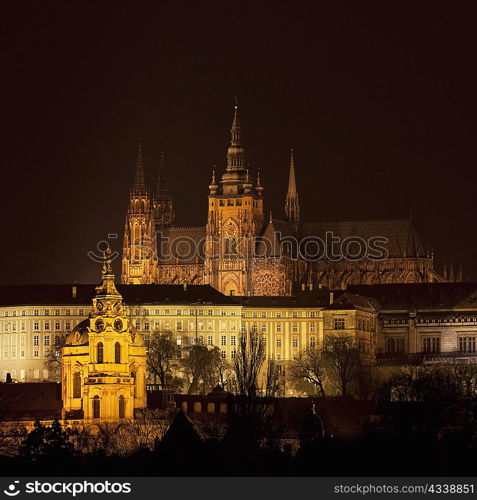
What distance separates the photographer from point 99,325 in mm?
149625

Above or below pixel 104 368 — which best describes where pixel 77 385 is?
below

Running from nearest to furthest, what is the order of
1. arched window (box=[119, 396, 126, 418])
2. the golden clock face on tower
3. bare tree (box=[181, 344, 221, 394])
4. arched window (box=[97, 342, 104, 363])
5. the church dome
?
arched window (box=[119, 396, 126, 418]) < arched window (box=[97, 342, 104, 363]) < the golden clock face on tower < the church dome < bare tree (box=[181, 344, 221, 394])

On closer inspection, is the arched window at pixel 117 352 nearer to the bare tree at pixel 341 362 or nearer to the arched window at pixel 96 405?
the arched window at pixel 96 405

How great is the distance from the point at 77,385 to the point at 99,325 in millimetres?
3453

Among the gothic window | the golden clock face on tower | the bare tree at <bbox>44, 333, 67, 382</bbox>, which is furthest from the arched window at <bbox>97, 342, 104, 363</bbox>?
the bare tree at <bbox>44, 333, 67, 382</bbox>

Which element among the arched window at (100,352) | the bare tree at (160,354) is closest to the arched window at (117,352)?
the arched window at (100,352)

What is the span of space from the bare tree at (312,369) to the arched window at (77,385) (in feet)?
107

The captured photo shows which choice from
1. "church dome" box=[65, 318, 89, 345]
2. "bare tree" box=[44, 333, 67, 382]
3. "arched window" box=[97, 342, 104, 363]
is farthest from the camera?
"bare tree" box=[44, 333, 67, 382]

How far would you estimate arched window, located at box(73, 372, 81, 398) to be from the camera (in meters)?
150

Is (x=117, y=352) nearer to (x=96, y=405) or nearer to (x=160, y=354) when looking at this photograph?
(x=96, y=405)

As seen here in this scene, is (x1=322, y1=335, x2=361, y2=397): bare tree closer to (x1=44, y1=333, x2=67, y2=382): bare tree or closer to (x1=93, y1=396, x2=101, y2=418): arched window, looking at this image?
(x1=44, y1=333, x2=67, y2=382): bare tree

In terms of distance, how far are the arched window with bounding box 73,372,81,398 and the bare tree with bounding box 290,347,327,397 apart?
1279 inches

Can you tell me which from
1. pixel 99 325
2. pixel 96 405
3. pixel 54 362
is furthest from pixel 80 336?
pixel 54 362
